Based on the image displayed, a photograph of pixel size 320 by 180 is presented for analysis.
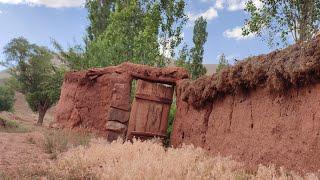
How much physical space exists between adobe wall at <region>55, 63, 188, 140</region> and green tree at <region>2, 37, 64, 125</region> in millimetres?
16790

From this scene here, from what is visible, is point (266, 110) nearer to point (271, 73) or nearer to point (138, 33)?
point (271, 73)

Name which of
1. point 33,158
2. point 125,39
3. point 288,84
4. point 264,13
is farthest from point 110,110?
point 125,39

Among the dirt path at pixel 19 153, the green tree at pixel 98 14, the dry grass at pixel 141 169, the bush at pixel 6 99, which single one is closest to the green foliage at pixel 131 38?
the green tree at pixel 98 14

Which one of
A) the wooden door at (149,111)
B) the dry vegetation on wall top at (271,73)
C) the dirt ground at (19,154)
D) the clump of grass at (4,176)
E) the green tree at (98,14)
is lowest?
the clump of grass at (4,176)

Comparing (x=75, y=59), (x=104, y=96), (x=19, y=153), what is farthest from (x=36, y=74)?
(x=19, y=153)

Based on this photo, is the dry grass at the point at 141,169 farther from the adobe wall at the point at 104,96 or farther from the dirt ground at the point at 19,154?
the adobe wall at the point at 104,96

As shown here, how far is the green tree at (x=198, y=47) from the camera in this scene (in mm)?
36969

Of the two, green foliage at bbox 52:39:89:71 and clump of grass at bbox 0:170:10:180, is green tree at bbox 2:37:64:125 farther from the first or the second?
clump of grass at bbox 0:170:10:180

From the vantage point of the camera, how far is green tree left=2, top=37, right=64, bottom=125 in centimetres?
3525

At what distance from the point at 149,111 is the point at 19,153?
546 cm

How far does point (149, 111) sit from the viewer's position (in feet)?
48.6

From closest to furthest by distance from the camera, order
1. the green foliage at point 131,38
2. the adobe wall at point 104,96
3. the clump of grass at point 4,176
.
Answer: the clump of grass at point 4,176, the adobe wall at point 104,96, the green foliage at point 131,38

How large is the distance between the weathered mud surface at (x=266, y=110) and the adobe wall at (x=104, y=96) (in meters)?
3.17

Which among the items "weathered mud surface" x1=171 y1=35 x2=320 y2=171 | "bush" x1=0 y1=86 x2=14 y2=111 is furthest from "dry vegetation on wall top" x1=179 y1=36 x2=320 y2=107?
"bush" x1=0 y1=86 x2=14 y2=111
